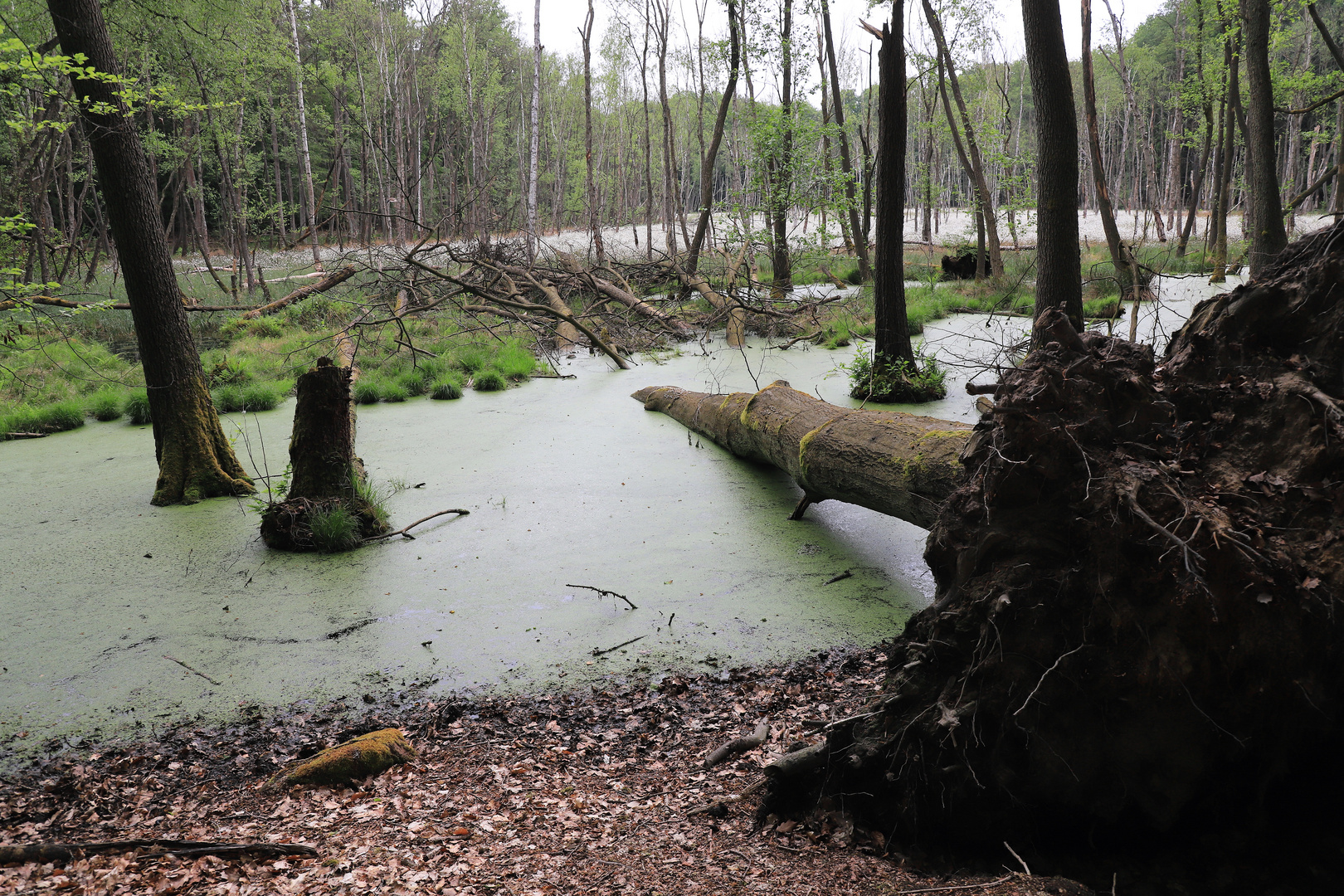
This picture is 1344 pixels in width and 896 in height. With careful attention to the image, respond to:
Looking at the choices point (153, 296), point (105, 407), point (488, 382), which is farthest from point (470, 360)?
point (153, 296)

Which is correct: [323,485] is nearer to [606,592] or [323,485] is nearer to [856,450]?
[606,592]

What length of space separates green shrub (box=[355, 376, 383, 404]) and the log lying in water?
5014 mm

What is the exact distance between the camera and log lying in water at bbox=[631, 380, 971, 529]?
151 inches

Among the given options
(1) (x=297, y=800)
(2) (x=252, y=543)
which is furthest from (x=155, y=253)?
(1) (x=297, y=800)

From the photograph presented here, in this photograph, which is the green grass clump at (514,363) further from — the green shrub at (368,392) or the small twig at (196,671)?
the small twig at (196,671)

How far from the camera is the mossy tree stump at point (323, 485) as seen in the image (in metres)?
4.90

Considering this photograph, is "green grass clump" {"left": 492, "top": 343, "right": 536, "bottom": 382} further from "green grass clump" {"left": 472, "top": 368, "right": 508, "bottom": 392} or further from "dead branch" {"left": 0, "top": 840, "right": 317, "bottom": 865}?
"dead branch" {"left": 0, "top": 840, "right": 317, "bottom": 865}

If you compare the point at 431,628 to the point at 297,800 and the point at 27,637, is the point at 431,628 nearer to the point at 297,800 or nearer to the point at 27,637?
the point at 297,800

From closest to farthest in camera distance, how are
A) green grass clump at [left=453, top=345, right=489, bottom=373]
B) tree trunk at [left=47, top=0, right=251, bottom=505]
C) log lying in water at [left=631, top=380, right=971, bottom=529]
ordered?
log lying in water at [left=631, top=380, right=971, bottom=529] < tree trunk at [left=47, top=0, right=251, bottom=505] < green grass clump at [left=453, top=345, right=489, bottom=373]

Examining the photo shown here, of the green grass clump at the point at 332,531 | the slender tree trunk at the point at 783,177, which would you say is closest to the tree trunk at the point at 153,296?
the green grass clump at the point at 332,531

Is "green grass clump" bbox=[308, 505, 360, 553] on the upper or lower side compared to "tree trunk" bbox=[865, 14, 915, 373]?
lower

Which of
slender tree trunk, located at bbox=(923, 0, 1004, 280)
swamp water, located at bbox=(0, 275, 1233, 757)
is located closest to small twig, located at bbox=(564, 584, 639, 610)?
→ swamp water, located at bbox=(0, 275, 1233, 757)

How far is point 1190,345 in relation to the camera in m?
2.35

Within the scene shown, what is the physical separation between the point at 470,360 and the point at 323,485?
5.76 meters
